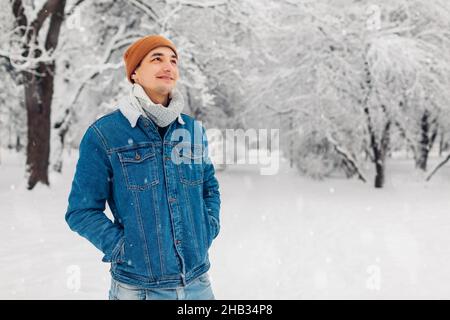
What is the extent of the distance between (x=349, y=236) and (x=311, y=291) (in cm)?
346

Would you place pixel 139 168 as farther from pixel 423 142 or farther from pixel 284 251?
pixel 423 142

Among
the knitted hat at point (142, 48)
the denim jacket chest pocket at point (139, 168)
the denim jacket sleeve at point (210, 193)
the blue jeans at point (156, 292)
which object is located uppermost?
the knitted hat at point (142, 48)

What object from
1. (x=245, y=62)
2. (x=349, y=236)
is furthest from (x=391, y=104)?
(x=349, y=236)

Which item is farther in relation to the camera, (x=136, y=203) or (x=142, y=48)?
(x=142, y=48)

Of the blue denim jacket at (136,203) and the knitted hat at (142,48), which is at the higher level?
the knitted hat at (142,48)

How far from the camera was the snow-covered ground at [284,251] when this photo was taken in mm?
5305

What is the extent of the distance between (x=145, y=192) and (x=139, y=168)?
0.42 ft

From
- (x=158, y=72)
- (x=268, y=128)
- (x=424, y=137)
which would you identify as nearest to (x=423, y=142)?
(x=424, y=137)

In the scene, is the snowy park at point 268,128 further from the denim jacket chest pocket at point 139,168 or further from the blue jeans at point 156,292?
the blue jeans at point 156,292

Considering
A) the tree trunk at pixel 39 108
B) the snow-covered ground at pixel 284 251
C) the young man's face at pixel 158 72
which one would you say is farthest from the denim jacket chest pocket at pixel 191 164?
the tree trunk at pixel 39 108

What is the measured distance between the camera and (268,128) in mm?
22438
